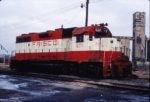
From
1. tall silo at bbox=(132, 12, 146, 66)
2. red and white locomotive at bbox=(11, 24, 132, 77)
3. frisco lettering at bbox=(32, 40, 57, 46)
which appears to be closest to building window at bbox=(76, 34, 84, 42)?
red and white locomotive at bbox=(11, 24, 132, 77)

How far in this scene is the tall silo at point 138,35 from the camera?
36.9 metres

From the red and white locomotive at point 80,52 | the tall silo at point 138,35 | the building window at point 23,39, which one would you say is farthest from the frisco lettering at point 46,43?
the tall silo at point 138,35

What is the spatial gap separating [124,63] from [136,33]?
76.3 feet

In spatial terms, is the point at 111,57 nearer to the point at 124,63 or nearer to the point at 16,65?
the point at 124,63

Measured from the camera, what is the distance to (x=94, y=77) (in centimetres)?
1703

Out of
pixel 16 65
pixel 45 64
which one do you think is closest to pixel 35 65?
pixel 45 64

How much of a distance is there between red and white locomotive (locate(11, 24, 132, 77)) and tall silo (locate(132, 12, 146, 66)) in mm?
18989

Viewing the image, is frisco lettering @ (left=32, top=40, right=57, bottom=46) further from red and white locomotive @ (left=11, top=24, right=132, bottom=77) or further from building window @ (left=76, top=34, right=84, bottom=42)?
building window @ (left=76, top=34, right=84, bottom=42)

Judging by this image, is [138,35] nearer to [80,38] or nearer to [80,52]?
[80,38]

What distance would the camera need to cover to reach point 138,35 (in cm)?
3834

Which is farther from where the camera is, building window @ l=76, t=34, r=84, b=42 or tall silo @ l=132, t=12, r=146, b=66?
tall silo @ l=132, t=12, r=146, b=66

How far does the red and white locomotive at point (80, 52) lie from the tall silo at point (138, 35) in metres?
19.0

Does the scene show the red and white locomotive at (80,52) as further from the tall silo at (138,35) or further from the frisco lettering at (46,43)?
the tall silo at (138,35)

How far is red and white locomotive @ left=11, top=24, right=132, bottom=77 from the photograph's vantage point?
53.5 ft
